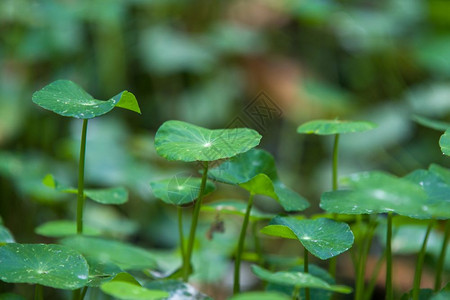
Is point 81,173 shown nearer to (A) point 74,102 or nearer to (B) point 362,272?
(A) point 74,102

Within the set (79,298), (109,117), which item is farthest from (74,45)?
(79,298)

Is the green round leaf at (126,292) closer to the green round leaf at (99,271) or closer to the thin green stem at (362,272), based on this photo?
the green round leaf at (99,271)

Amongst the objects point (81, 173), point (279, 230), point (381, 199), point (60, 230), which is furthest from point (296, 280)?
point (60, 230)

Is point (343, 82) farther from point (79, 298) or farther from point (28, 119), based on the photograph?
point (79, 298)

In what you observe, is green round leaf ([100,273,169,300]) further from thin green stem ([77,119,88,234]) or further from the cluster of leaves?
thin green stem ([77,119,88,234])

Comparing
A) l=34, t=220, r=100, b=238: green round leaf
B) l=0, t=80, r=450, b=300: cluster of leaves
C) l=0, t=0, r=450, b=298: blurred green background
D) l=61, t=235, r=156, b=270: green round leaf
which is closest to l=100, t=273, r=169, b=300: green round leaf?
l=0, t=80, r=450, b=300: cluster of leaves

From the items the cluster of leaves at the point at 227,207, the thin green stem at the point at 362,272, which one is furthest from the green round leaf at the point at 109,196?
the thin green stem at the point at 362,272
